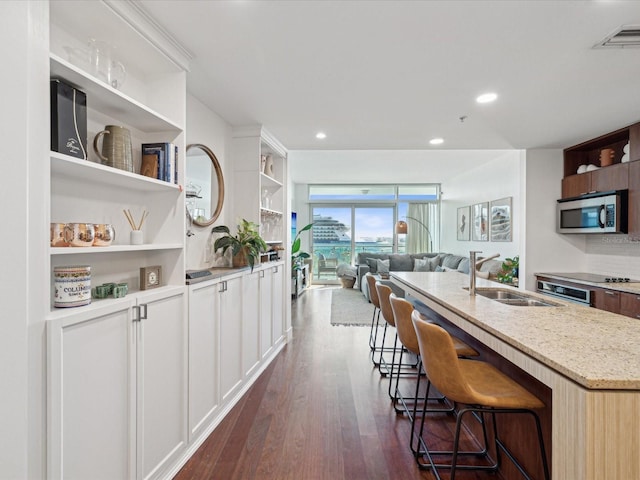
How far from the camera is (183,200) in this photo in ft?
6.44

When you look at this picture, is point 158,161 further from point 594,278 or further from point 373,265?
point 373,265

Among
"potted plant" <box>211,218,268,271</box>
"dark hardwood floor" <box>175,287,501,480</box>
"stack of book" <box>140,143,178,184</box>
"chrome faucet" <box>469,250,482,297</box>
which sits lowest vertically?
"dark hardwood floor" <box>175,287,501,480</box>

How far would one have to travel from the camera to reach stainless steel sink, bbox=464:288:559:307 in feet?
6.80

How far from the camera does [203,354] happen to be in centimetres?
213

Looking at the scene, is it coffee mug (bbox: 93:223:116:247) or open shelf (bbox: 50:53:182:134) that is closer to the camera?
open shelf (bbox: 50:53:182:134)

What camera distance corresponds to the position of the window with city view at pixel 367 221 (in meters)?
8.63

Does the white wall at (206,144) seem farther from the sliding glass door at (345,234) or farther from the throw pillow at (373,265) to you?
the sliding glass door at (345,234)

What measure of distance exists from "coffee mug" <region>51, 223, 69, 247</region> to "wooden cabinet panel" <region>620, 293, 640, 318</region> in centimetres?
418

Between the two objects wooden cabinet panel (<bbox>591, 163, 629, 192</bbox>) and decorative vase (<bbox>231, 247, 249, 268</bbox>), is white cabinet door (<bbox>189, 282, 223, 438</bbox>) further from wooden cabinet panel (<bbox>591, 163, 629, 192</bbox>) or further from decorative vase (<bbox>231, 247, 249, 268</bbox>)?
wooden cabinet panel (<bbox>591, 163, 629, 192</bbox>)

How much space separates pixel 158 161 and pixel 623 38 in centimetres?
269

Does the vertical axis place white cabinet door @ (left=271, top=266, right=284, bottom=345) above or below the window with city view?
below

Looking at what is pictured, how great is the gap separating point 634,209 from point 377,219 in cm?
577

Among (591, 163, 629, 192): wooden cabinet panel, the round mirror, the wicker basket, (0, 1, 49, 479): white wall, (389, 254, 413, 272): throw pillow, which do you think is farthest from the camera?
the wicker basket

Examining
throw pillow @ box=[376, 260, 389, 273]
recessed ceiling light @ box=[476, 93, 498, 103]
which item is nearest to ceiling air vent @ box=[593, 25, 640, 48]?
recessed ceiling light @ box=[476, 93, 498, 103]
